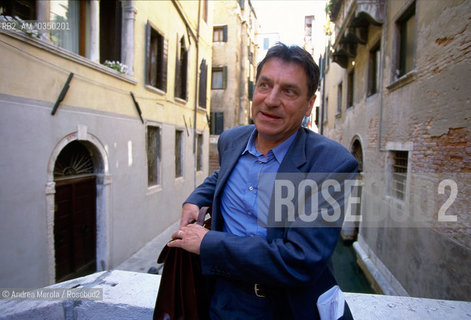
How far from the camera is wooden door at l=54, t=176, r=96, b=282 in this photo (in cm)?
479

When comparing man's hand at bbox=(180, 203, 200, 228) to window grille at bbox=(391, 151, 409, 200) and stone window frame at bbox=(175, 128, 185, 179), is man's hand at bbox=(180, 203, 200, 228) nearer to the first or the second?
window grille at bbox=(391, 151, 409, 200)

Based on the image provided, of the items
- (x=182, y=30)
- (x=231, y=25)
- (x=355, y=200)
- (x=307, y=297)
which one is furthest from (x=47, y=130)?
(x=231, y=25)

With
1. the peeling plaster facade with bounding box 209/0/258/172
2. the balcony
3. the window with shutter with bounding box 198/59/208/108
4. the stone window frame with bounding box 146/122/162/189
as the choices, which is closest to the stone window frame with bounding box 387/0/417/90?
the balcony

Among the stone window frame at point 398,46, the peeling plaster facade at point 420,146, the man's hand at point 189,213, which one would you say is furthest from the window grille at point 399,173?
the man's hand at point 189,213

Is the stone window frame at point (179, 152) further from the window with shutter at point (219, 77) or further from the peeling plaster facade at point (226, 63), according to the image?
the window with shutter at point (219, 77)

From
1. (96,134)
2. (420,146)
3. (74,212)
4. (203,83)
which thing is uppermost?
(203,83)

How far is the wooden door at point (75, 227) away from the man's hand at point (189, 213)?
4.24 m

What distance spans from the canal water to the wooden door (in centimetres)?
537

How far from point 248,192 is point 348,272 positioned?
7210 mm

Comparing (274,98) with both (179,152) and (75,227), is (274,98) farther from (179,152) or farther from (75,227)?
(179,152)

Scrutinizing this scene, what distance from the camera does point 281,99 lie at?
3.77 ft

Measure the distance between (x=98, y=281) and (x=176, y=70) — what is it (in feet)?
26.8

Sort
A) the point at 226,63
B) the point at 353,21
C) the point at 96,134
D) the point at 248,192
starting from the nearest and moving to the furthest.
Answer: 1. the point at 248,192
2. the point at 96,134
3. the point at 353,21
4. the point at 226,63

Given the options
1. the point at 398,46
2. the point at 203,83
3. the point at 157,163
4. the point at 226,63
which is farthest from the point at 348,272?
the point at 226,63
